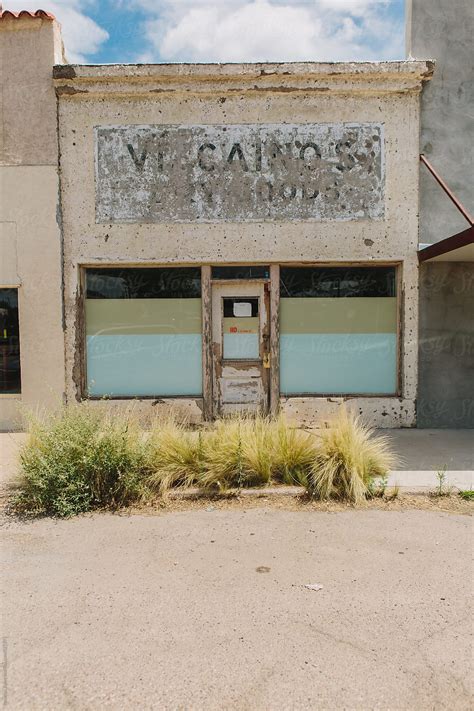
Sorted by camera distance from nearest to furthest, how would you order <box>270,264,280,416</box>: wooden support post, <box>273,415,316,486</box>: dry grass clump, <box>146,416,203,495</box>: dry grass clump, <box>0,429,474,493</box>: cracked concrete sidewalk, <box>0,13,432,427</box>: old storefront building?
<box>146,416,203,495</box>: dry grass clump < <box>273,415,316,486</box>: dry grass clump < <box>0,429,474,493</box>: cracked concrete sidewalk < <box>0,13,432,427</box>: old storefront building < <box>270,264,280,416</box>: wooden support post

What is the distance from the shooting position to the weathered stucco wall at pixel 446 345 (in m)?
8.17

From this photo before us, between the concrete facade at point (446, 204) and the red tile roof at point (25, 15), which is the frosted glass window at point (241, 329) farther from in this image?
the red tile roof at point (25, 15)

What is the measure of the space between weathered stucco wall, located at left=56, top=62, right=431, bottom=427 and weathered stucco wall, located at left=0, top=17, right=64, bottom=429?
258 mm

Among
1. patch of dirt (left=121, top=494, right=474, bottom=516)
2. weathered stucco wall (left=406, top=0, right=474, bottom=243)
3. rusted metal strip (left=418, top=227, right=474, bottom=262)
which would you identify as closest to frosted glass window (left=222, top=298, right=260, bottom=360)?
rusted metal strip (left=418, top=227, right=474, bottom=262)

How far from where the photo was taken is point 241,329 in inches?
329

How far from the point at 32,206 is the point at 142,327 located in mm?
2502

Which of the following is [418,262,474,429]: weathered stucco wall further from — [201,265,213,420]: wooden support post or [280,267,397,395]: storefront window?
[201,265,213,420]: wooden support post

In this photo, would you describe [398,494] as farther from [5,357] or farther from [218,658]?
[5,357]

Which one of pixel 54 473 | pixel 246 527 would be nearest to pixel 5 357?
pixel 54 473

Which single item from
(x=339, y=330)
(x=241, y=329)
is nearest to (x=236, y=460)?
(x=241, y=329)

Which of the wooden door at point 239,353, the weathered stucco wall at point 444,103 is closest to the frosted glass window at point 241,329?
the wooden door at point 239,353

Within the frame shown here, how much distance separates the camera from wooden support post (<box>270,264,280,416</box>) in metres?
8.17

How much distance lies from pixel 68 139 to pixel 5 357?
3537mm

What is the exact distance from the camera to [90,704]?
2.45 m
